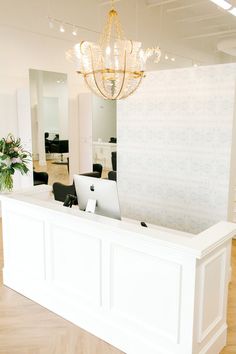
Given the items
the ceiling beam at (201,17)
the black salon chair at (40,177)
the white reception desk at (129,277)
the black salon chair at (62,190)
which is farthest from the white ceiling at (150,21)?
the white reception desk at (129,277)

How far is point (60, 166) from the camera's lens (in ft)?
26.5

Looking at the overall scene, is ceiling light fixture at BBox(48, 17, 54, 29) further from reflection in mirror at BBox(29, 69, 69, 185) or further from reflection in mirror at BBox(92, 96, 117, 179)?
reflection in mirror at BBox(92, 96, 117, 179)

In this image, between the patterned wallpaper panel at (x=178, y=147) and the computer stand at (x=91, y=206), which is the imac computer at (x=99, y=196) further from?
the patterned wallpaper panel at (x=178, y=147)

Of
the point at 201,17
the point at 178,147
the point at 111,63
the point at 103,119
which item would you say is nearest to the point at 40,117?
the point at 103,119

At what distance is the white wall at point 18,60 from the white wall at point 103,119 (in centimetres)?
135

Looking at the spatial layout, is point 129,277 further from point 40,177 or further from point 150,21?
point 150,21

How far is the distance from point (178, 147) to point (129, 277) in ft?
6.55

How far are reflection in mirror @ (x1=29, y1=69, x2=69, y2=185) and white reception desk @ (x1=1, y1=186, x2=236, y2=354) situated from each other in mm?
3636

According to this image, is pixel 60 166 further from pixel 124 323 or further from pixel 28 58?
pixel 124 323

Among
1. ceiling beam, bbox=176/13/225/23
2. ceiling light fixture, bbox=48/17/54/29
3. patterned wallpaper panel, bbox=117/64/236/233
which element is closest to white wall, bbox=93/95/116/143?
ceiling light fixture, bbox=48/17/54/29

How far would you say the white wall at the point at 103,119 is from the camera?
854 centimetres

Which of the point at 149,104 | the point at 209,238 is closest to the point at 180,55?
the point at 149,104

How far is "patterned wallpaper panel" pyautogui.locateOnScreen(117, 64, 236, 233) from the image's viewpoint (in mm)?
3652

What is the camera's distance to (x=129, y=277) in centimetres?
253
